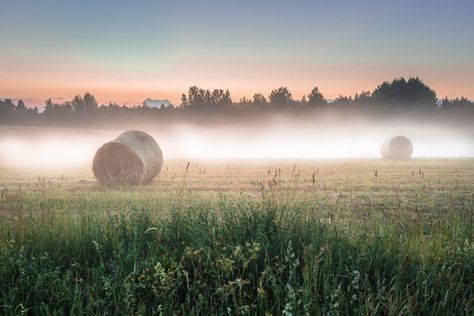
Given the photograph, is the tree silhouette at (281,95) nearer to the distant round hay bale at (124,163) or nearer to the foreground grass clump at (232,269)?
the distant round hay bale at (124,163)

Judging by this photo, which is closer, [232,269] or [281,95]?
[232,269]

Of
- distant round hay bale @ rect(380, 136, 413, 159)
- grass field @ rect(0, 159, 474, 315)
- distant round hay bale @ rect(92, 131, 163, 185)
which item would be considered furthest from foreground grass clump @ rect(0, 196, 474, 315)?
distant round hay bale @ rect(380, 136, 413, 159)

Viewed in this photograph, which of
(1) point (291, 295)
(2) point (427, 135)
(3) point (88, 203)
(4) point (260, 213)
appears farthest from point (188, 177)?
(2) point (427, 135)

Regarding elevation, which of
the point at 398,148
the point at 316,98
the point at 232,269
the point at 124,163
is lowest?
the point at 232,269

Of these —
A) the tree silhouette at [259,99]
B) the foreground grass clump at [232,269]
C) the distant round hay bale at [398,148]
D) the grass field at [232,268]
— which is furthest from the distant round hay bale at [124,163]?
the tree silhouette at [259,99]

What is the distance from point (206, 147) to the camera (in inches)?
2370

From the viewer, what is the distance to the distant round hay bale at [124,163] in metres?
20.0

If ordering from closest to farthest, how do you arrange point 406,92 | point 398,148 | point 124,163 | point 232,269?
point 232,269
point 124,163
point 398,148
point 406,92

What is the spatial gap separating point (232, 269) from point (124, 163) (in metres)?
15.1

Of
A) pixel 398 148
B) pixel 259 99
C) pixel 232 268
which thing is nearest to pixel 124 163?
pixel 232 268

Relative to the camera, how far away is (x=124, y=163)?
20.2m

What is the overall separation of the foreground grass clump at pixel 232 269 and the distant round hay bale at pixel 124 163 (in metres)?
12.9

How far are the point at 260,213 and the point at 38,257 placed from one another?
2.78 meters

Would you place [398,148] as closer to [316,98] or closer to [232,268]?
[232,268]
